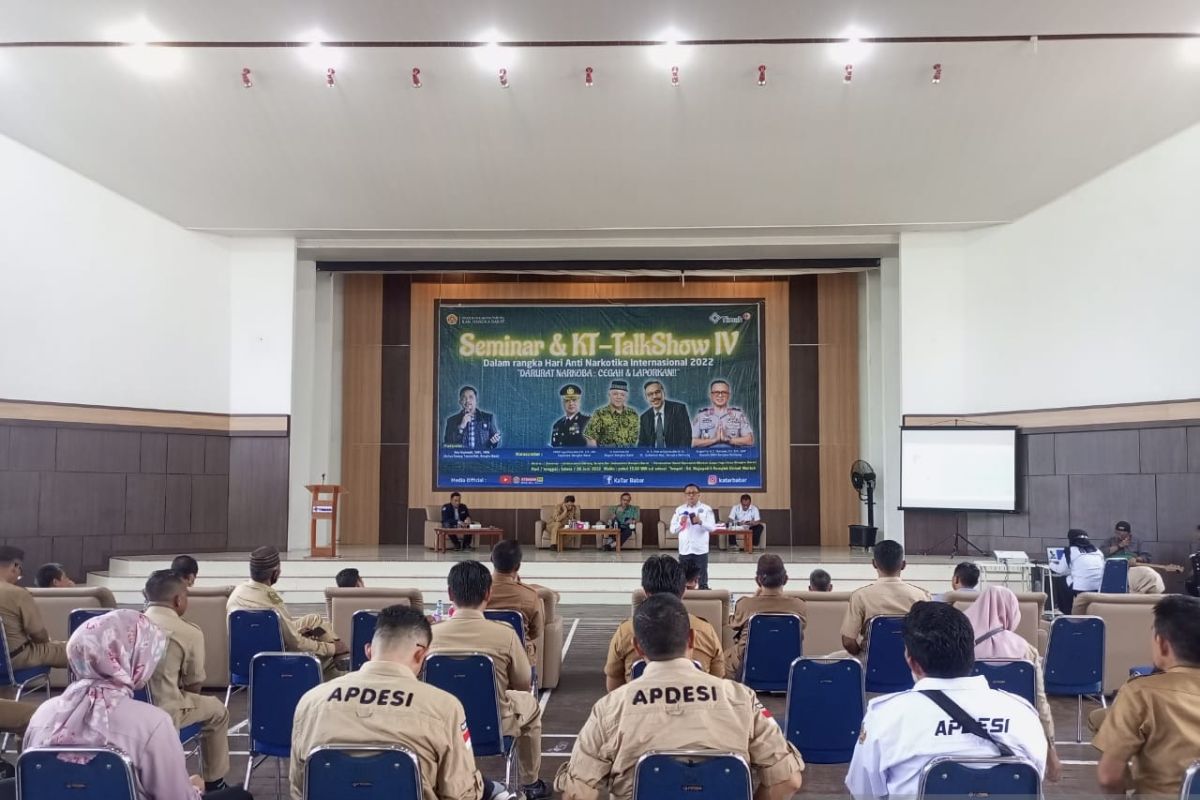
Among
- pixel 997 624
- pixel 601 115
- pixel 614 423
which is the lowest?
pixel 997 624

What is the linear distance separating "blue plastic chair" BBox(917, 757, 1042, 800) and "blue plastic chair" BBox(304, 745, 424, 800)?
119 centimetres

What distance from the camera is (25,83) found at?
358 inches

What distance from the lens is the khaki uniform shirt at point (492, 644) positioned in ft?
11.7

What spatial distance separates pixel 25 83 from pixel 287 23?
119 inches

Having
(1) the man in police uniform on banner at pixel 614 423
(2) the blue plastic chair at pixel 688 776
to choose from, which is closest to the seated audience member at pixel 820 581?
(2) the blue plastic chair at pixel 688 776

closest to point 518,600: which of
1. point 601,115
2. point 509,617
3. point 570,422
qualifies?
point 509,617

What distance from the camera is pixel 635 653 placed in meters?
3.41

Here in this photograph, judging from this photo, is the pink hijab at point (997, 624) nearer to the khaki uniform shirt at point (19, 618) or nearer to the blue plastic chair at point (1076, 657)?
the blue plastic chair at point (1076, 657)

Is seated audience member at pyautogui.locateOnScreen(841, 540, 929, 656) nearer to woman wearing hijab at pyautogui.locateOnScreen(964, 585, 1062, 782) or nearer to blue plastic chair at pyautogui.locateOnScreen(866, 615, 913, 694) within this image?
blue plastic chair at pyautogui.locateOnScreen(866, 615, 913, 694)

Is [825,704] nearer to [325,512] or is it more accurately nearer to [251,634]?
[251,634]

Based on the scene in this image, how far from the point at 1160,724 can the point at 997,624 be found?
176 cm

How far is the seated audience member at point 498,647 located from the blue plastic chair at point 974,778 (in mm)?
1758

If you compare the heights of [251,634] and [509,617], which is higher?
[509,617]

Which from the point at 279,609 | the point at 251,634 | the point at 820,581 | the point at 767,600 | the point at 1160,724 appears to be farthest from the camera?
the point at 820,581
